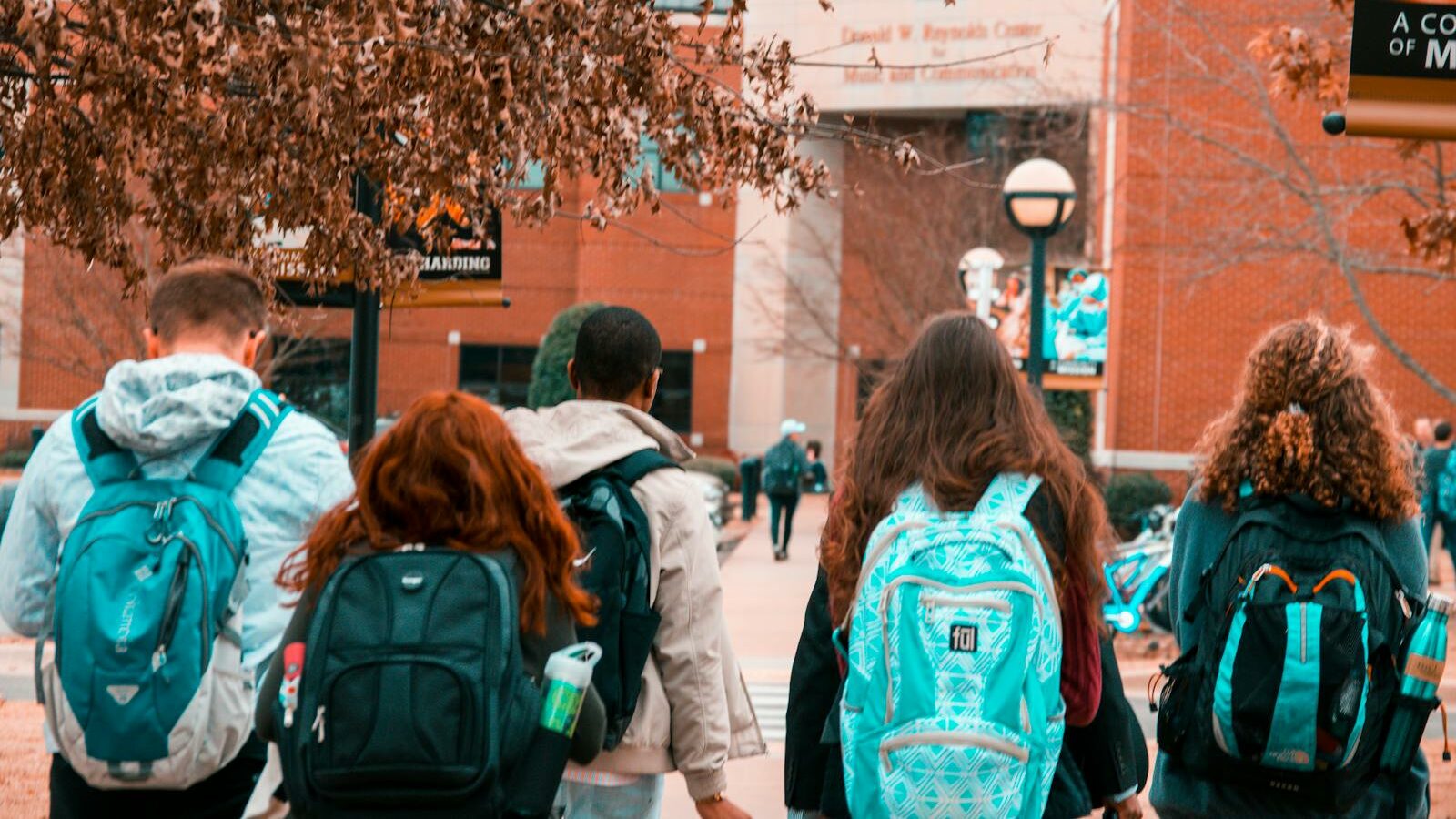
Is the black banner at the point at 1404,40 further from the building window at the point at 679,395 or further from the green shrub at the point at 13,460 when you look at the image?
the building window at the point at 679,395

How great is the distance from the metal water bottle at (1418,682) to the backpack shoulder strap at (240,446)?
8.91 ft

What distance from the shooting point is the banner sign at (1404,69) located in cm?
647

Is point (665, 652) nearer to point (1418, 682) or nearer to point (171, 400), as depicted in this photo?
point (171, 400)

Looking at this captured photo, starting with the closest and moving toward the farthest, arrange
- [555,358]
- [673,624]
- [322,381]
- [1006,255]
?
1. [673,624]
2. [1006,255]
3. [555,358]
4. [322,381]

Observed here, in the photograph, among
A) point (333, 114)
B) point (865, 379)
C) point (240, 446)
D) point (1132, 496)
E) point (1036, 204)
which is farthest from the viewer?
point (865, 379)

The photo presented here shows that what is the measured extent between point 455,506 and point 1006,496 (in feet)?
3.82

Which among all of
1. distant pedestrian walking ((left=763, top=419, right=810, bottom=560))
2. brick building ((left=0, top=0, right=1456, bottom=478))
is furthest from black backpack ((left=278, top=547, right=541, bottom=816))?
distant pedestrian walking ((left=763, top=419, right=810, bottom=560))

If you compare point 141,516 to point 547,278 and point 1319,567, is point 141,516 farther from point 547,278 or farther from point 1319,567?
point 547,278

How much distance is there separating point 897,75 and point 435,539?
43.1 meters

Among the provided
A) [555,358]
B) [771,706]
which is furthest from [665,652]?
[555,358]

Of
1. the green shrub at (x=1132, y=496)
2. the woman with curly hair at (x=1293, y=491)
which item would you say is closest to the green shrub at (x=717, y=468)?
the green shrub at (x=1132, y=496)

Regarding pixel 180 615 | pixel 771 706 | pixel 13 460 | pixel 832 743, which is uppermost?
pixel 180 615

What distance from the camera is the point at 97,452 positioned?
12.6 feet

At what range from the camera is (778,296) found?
45688mm
